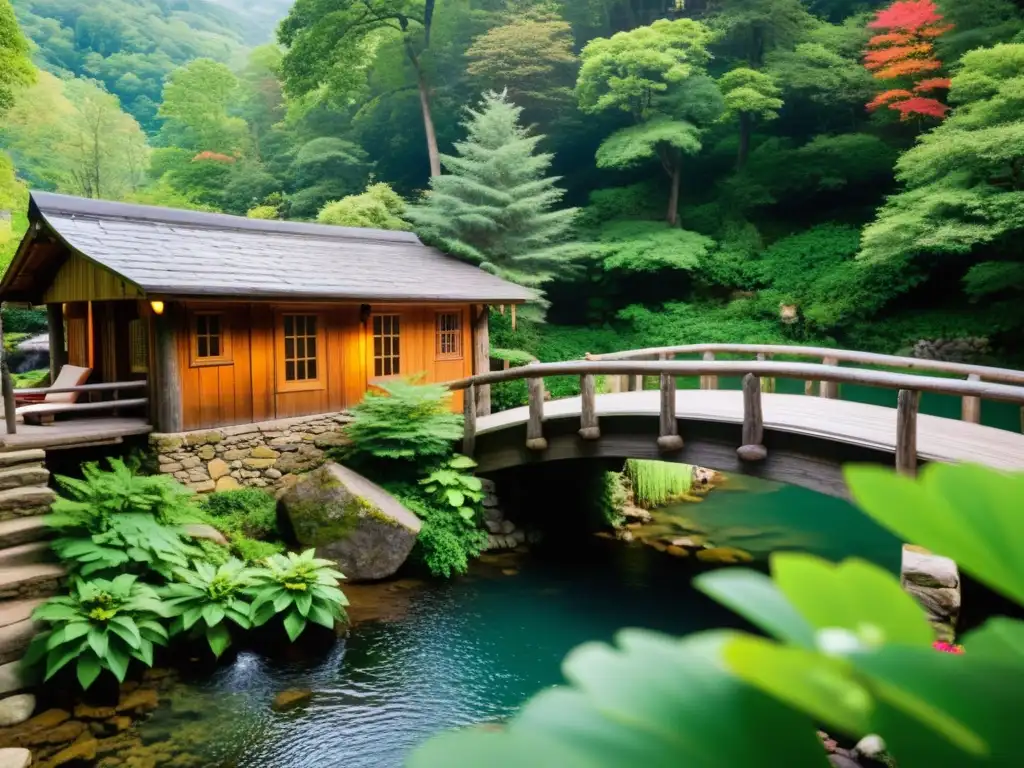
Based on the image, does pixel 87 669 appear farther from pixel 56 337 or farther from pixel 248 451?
pixel 56 337

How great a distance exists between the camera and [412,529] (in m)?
8.52

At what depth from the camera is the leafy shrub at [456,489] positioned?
9266 millimetres

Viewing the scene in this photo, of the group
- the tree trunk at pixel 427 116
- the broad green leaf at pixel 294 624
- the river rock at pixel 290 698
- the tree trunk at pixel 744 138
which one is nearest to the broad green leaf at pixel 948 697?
the river rock at pixel 290 698

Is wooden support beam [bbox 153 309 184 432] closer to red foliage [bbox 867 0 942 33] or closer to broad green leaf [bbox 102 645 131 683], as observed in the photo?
broad green leaf [bbox 102 645 131 683]

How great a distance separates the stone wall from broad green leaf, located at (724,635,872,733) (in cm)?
965

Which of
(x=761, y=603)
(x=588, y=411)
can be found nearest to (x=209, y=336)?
(x=588, y=411)

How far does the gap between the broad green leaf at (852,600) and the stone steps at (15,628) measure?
7.34 meters

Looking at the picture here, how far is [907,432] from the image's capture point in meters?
5.78

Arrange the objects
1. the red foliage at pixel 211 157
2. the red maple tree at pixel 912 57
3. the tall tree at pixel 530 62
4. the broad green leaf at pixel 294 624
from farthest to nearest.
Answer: the red foliage at pixel 211 157 < the tall tree at pixel 530 62 < the red maple tree at pixel 912 57 < the broad green leaf at pixel 294 624

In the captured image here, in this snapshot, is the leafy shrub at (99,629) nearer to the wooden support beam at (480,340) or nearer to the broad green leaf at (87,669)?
the broad green leaf at (87,669)

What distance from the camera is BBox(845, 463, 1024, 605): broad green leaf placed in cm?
31

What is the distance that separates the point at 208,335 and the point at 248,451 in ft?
5.44

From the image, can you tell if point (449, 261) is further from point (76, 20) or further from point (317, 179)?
point (76, 20)

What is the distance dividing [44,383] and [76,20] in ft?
139
